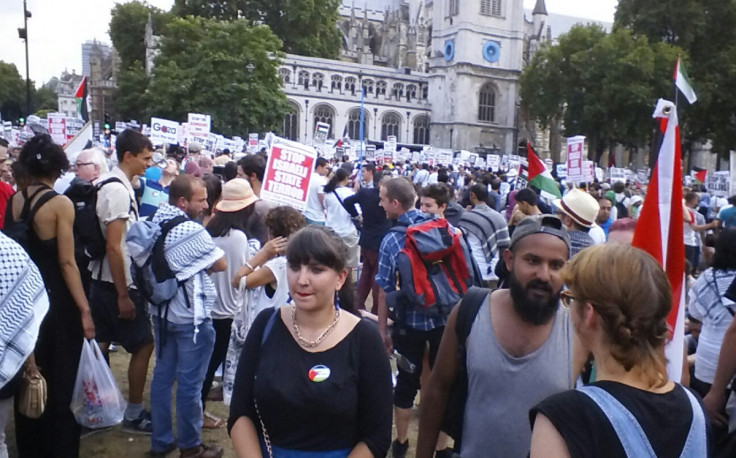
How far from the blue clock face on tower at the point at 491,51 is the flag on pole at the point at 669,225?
185 ft

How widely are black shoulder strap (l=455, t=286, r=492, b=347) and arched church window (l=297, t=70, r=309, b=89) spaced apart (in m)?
54.1

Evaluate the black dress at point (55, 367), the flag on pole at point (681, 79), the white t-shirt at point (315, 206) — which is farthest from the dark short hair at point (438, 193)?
the white t-shirt at point (315, 206)

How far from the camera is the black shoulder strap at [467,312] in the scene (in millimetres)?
2549

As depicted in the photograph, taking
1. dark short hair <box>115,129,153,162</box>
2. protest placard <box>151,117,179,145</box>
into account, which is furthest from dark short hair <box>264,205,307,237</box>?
protest placard <box>151,117,179,145</box>

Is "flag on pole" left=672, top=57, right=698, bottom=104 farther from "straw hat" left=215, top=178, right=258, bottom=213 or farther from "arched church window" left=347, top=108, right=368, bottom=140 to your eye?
"arched church window" left=347, top=108, right=368, bottom=140

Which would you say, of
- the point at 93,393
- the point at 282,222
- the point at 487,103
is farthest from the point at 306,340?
the point at 487,103

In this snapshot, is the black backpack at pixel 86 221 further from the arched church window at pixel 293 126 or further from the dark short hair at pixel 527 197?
the arched church window at pixel 293 126

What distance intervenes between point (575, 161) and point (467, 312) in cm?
949

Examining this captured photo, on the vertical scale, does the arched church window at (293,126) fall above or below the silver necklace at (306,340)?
above

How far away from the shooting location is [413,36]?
69312 millimetres

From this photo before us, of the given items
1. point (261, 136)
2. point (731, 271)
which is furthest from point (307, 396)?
point (261, 136)

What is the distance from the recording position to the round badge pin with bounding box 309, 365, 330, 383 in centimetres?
235

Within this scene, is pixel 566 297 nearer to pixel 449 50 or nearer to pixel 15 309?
pixel 15 309

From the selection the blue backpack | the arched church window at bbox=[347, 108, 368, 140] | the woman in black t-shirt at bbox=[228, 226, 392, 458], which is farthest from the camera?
the arched church window at bbox=[347, 108, 368, 140]
